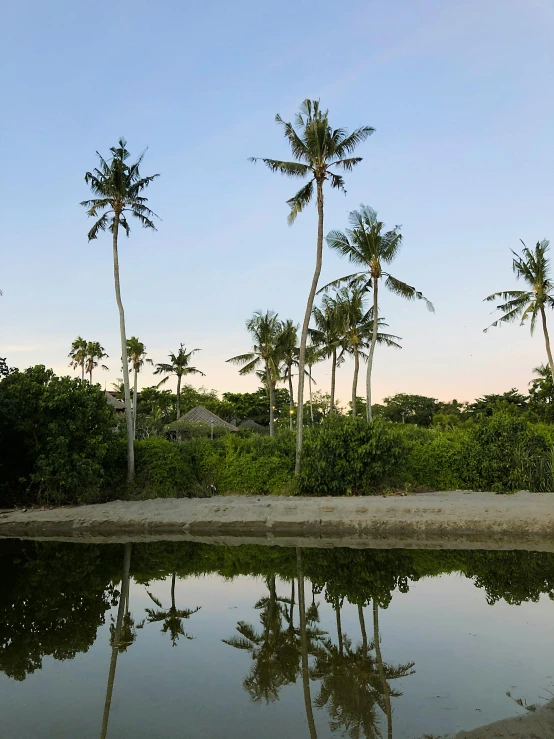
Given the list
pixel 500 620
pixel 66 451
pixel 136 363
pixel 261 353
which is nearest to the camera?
pixel 500 620

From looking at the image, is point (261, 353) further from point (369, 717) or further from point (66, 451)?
point (369, 717)

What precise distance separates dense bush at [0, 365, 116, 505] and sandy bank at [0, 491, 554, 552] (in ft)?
3.78

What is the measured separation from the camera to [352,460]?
21531 millimetres

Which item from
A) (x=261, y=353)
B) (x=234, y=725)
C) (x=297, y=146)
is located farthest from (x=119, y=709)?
(x=261, y=353)

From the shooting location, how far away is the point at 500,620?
30.2ft

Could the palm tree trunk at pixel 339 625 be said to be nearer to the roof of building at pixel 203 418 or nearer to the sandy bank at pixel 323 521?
the sandy bank at pixel 323 521

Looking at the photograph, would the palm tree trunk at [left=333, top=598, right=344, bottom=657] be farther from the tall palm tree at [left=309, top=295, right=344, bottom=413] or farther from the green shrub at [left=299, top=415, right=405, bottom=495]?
the tall palm tree at [left=309, top=295, right=344, bottom=413]

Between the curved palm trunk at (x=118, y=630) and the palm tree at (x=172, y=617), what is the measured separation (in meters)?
0.49

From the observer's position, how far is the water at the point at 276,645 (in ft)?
19.4

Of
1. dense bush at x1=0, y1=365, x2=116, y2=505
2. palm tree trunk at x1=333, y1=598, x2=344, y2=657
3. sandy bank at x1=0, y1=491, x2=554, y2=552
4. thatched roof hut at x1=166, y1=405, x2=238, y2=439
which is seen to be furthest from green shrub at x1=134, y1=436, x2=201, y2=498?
thatched roof hut at x1=166, y1=405, x2=238, y2=439

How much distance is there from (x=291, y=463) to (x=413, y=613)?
13.1m

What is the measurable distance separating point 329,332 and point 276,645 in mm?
34529

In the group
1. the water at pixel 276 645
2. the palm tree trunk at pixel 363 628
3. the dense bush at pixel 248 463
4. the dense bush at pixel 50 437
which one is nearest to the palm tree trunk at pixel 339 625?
the water at pixel 276 645

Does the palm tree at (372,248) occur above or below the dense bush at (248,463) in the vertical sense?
above
